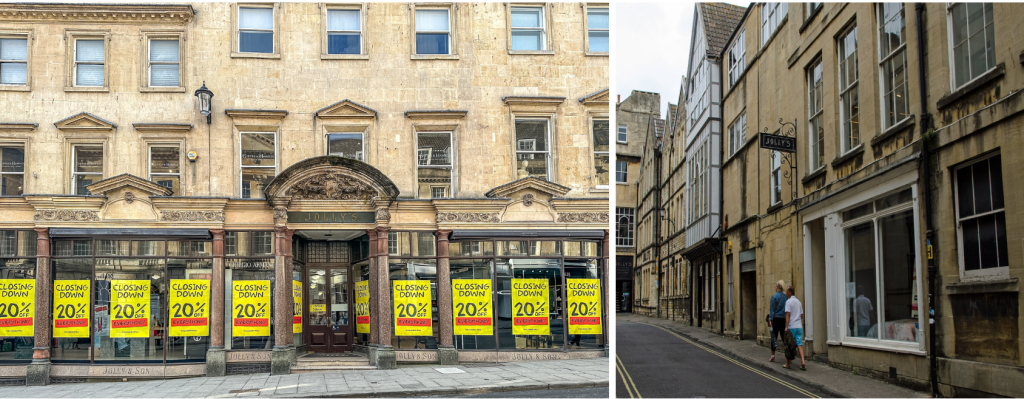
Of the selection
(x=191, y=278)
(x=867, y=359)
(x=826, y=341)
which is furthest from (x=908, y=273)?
(x=191, y=278)

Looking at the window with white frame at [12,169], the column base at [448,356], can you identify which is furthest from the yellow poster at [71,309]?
the column base at [448,356]

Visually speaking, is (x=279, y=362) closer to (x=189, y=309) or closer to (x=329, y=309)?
(x=329, y=309)

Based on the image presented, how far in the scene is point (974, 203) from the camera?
1029 cm

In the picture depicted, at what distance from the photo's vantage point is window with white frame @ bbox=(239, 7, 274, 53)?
1752 centimetres

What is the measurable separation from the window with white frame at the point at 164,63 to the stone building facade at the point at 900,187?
43.4 ft

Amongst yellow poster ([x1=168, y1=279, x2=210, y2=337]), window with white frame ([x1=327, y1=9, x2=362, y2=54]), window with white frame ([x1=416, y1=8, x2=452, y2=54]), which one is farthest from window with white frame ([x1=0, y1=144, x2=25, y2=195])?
window with white frame ([x1=416, y1=8, x2=452, y2=54])

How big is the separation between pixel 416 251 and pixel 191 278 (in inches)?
191

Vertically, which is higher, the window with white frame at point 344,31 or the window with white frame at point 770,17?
the window with white frame at point 770,17

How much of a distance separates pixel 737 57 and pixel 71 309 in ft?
63.1

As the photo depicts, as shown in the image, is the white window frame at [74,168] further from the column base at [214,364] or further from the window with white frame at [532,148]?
the window with white frame at [532,148]

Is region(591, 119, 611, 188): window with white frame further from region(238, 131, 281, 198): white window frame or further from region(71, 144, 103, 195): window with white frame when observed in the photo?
region(71, 144, 103, 195): window with white frame

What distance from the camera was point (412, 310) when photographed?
17078mm

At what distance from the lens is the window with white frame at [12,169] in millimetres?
16922

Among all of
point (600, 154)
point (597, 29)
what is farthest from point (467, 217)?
point (597, 29)
